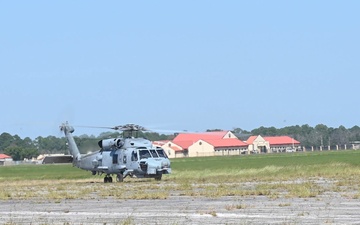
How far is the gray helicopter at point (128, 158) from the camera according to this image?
4481cm

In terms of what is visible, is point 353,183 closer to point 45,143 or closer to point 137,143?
point 137,143

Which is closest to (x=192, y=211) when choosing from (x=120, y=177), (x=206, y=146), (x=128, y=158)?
(x=128, y=158)

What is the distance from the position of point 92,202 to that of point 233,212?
7.38 meters

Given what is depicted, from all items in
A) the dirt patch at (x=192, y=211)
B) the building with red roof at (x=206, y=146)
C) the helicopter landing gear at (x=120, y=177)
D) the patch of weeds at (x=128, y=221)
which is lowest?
the patch of weeds at (x=128, y=221)

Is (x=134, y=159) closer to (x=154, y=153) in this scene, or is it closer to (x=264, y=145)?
(x=154, y=153)

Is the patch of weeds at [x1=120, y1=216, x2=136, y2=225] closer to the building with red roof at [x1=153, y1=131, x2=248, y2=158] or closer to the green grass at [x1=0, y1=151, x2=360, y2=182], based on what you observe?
the green grass at [x1=0, y1=151, x2=360, y2=182]

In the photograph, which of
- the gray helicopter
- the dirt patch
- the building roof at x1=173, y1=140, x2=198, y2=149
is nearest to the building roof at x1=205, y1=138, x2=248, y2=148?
the building roof at x1=173, y1=140, x2=198, y2=149

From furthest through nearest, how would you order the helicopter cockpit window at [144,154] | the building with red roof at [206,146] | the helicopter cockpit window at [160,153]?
the building with red roof at [206,146] < the helicopter cockpit window at [160,153] < the helicopter cockpit window at [144,154]

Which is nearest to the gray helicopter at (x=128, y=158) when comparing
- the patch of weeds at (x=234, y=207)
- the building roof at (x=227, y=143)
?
the patch of weeds at (x=234, y=207)

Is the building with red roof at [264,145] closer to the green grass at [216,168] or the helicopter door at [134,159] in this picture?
the green grass at [216,168]

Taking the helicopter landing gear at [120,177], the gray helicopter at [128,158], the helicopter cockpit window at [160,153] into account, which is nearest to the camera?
the gray helicopter at [128,158]

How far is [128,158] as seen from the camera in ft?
150

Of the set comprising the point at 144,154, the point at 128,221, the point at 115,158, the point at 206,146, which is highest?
the point at 206,146

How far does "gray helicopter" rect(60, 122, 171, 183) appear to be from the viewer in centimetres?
4481
